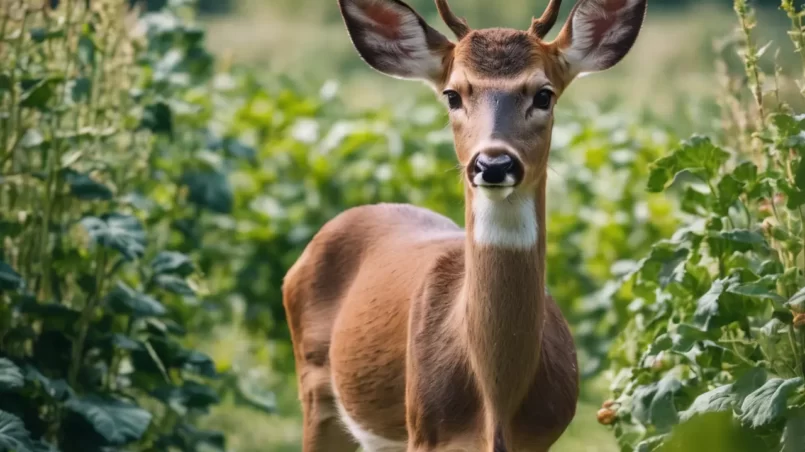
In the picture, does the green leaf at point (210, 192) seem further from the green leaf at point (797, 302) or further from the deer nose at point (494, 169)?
the green leaf at point (797, 302)

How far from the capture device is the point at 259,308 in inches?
324

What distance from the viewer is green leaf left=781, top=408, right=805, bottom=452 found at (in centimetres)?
301

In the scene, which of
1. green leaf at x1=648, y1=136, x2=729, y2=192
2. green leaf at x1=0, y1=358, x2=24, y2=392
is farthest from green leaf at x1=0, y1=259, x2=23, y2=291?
green leaf at x1=648, y1=136, x2=729, y2=192

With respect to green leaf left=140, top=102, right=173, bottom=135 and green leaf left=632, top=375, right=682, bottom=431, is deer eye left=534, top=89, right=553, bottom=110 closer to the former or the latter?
green leaf left=632, top=375, right=682, bottom=431

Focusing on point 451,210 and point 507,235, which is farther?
point 451,210

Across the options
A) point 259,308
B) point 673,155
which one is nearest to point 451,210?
point 259,308

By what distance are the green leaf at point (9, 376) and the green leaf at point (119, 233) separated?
1.96 feet

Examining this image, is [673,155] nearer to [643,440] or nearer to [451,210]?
[643,440]

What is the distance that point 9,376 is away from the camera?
15.4 feet

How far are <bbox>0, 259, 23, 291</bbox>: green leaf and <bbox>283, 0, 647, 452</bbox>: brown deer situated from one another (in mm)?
1187

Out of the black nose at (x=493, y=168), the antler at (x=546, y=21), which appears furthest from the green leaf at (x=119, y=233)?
the black nose at (x=493, y=168)

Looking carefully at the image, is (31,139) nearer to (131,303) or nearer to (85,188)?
(85,188)

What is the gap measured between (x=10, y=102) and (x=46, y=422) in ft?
4.14

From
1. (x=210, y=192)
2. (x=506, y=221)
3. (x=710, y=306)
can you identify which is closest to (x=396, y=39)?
(x=506, y=221)
